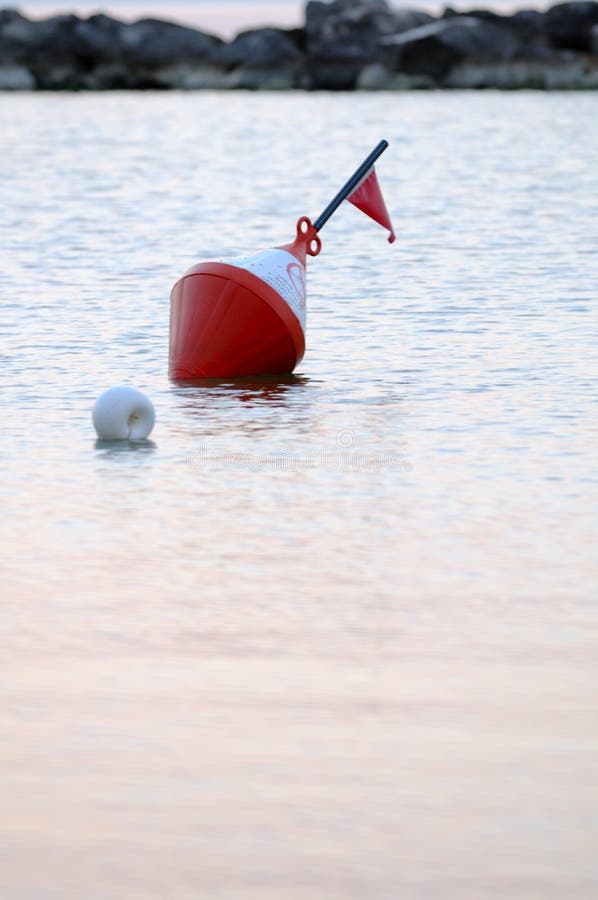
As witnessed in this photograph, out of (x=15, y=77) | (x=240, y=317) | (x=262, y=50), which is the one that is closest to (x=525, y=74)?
(x=262, y=50)

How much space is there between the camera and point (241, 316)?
12.6 meters

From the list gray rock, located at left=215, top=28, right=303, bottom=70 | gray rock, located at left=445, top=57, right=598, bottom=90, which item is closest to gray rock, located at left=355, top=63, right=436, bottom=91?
gray rock, located at left=445, top=57, right=598, bottom=90

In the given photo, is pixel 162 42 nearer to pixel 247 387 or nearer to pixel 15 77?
pixel 15 77

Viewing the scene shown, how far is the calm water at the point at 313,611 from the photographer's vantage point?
5211 millimetres

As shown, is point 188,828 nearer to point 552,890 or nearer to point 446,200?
point 552,890

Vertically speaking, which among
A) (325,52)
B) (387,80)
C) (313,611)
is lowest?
(313,611)

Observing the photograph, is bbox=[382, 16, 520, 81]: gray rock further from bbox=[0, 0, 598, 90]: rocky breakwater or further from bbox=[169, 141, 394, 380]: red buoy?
bbox=[169, 141, 394, 380]: red buoy

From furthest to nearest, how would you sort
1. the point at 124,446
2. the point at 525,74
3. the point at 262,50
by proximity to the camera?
the point at 262,50
the point at 525,74
the point at 124,446

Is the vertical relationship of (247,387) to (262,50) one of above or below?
below

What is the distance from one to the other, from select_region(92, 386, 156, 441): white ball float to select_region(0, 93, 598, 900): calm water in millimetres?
191

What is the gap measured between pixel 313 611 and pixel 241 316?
5.50 m

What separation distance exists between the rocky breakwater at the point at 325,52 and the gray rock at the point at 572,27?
0.17 ft

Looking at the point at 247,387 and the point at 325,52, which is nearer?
the point at 247,387

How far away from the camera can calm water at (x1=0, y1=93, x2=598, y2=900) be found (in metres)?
5.21
